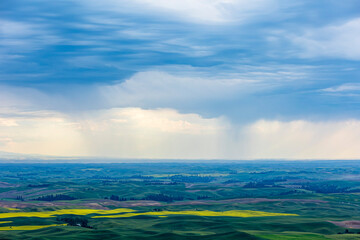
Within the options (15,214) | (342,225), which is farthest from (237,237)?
(15,214)

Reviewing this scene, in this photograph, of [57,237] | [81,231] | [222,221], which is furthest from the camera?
[222,221]

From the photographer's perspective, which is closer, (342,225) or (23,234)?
(23,234)

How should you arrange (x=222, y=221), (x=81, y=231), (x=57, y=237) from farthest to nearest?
(x=222, y=221) → (x=81, y=231) → (x=57, y=237)

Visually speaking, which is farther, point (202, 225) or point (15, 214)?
point (15, 214)

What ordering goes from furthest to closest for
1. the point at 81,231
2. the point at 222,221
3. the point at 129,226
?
the point at 222,221 → the point at 129,226 → the point at 81,231

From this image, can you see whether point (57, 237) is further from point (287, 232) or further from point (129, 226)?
point (287, 232)

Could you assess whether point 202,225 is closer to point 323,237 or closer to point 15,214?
point 323,237

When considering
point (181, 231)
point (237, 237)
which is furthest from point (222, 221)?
point (237, 237)

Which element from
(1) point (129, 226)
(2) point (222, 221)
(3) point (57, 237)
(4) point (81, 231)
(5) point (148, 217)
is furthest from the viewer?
(5) point (148, 217)
